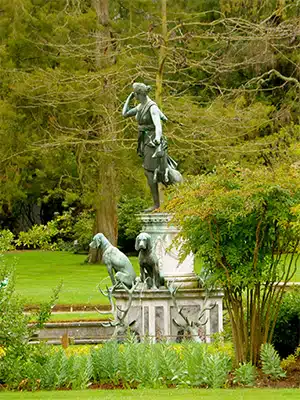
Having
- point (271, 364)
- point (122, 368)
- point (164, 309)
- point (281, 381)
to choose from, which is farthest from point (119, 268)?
point (281, 381)

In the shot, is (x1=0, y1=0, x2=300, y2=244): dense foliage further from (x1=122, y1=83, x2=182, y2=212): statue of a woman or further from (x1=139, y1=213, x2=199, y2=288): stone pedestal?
(x1=139, y1=213, x2=199, y2=288): stone pedestal

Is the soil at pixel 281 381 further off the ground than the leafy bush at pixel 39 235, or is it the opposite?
the leafy bush at pixel 39 235

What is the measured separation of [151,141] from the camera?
18.7m

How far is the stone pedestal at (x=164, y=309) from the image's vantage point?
1731 cm

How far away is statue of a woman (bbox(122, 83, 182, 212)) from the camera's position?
18484 mm

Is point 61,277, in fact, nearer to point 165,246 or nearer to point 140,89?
point 165,246

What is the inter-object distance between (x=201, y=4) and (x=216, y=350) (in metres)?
34.0

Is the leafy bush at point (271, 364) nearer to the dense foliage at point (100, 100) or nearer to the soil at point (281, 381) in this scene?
the soil at point (281, 381)

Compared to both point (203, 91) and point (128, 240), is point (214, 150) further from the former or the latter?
point (128, 240)

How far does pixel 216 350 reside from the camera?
43.1ft

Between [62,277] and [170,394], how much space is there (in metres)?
22.5

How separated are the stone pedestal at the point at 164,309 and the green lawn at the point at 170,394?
5.97 meters

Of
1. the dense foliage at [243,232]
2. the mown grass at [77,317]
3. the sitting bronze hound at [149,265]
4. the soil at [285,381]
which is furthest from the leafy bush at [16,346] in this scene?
the mown grass at [77,317]

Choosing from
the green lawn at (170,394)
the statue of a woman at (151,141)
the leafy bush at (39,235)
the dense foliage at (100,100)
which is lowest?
the green lawn at (170,394)
